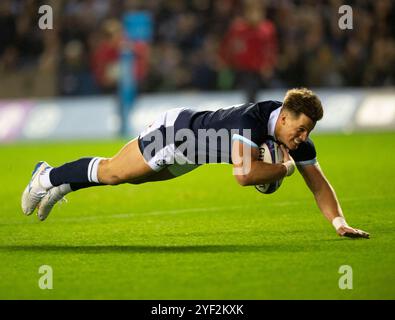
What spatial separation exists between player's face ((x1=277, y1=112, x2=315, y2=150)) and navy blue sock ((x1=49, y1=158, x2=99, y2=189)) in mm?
1613

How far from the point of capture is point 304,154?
7.62 m

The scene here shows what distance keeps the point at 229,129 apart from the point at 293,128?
48 centimetres

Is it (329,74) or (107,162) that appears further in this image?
(329,74)

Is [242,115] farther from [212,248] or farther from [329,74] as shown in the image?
[329,74]

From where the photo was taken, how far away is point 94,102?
762 inches

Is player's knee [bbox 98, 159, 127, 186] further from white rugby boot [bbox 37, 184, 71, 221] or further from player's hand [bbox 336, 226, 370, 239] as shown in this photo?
player's hand [bbox 336, 226, 370, 239]

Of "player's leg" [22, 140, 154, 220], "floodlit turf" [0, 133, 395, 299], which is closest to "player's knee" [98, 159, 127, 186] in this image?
"player's leg" [22, 140, 154, 220]

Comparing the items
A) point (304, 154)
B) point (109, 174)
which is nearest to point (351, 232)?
point (304, 154)

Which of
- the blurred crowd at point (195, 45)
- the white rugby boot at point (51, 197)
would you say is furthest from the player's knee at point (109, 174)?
the blurred crowd at point (195, 45)

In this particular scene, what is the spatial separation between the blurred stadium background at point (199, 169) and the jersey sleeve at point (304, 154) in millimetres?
621

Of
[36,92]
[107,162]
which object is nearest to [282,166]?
[107,162]

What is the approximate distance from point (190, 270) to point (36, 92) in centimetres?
1381

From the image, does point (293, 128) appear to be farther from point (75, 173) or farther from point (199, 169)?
point (199, 169)

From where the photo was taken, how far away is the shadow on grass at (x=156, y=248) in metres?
7.39
